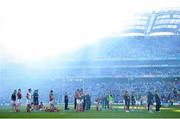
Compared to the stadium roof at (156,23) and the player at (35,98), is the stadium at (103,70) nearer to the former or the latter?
the stadium roof at (156,23)

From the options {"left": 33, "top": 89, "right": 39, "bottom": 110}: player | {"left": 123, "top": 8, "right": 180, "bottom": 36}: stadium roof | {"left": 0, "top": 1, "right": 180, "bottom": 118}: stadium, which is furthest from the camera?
{"left": 0, "top": 1, "right": 180, "bottom": 118}: stadium

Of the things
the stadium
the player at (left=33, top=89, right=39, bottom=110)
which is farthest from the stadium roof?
the player at (left=33, top=89, right=39, bottom=110)

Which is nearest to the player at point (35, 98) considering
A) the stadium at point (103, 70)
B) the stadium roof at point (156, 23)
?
the stadium roof at point (156, 23)

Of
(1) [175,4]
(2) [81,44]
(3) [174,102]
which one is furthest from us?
(2) [81,44]

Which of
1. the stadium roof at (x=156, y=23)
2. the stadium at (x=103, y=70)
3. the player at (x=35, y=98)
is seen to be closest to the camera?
the player at (x=35, y=98)

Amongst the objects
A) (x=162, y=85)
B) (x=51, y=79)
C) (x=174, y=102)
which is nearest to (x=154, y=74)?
(x=162, y=85)

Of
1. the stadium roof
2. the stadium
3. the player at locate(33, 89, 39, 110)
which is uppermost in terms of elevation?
the stadium roof

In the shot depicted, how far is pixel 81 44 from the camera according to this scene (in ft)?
157

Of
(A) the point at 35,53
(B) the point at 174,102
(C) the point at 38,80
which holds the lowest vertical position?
(B) the point at 174,102

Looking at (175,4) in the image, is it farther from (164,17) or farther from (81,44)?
(81,44)

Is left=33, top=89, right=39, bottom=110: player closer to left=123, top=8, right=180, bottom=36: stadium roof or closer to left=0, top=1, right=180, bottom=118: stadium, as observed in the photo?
left=123, top=8, right=180, bottom=36: stadium roof

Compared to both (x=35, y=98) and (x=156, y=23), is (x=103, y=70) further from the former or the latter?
(x=35, y=98)

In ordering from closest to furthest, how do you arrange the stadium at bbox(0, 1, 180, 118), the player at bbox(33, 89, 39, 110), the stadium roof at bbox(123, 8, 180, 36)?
the player at bbox(33, 89, 39, 110) → the stadium roof at bbox(123, 8, 180, 36) → the stadium at bbox(0, 1, 180, 118)

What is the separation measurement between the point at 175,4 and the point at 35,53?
20.5m
